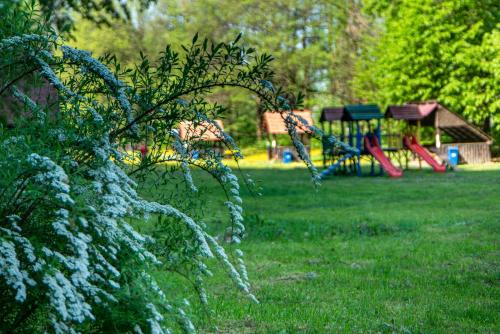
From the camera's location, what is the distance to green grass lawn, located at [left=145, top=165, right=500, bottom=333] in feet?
18.9

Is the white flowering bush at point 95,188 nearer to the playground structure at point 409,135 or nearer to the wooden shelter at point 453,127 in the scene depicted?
the playground structure at point 409,135

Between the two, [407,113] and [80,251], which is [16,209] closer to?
[80,251]

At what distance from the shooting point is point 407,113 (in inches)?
1292

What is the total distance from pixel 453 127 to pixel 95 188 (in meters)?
35.5

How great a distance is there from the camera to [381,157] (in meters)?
27.7

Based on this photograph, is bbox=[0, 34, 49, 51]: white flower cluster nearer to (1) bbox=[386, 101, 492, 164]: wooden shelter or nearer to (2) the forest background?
(1) bbox=[386, 101, 492, 164]: wooden shelter

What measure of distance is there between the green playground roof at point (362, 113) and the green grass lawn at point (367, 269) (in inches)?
553

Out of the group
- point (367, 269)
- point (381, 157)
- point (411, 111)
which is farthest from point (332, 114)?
point (367, 269)

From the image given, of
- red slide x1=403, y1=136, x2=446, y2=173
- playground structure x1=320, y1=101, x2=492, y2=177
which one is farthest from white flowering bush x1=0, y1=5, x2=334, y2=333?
red slide x1=403, y1=136, x2=446, y2=173

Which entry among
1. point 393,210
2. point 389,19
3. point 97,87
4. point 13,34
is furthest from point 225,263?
point 389,19

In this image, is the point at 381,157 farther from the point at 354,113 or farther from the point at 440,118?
the point at 440,118

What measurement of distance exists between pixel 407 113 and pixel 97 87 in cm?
2961

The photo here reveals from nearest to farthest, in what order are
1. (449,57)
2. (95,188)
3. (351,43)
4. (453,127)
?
(95,188), (449,57), (453,127), (351,43)

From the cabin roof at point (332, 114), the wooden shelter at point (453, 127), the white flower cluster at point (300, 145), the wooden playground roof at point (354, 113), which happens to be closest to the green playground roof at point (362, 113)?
the wooden playground roof at point (354, 113)
